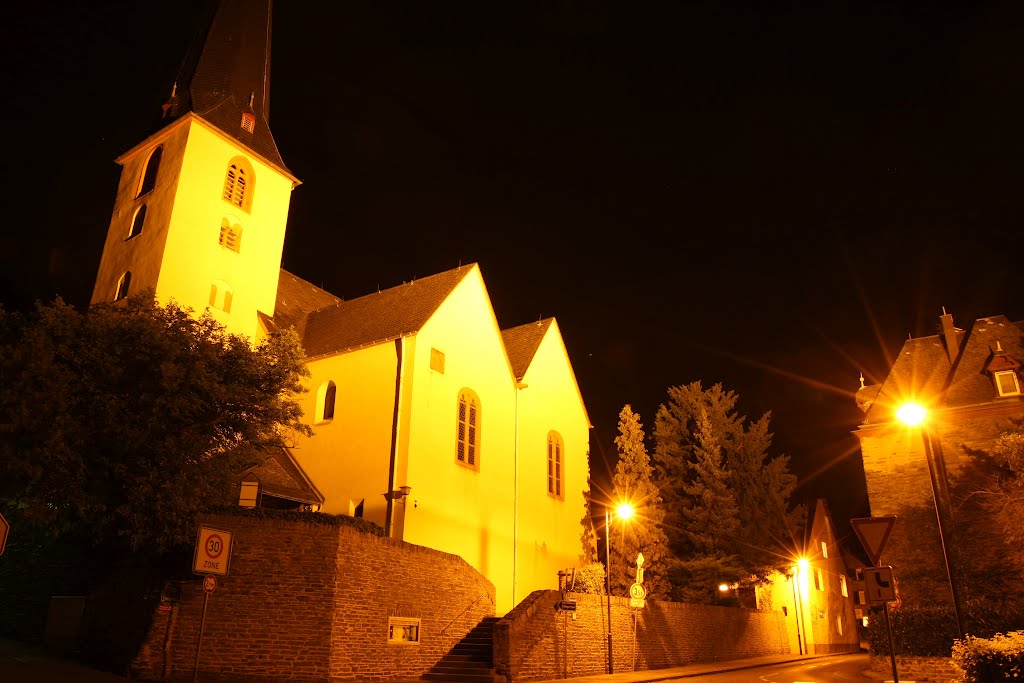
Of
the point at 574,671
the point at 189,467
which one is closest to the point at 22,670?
the point at 189,467

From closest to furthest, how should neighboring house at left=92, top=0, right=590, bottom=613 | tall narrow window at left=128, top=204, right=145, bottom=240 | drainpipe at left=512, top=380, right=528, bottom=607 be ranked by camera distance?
neighboring house at left=92, top=0, right=590, bottom=613 → drainpipe at left=512, top=380, right=528, bottom=607 → tall narrow window at left=128, top=204, right=145, bottom=240

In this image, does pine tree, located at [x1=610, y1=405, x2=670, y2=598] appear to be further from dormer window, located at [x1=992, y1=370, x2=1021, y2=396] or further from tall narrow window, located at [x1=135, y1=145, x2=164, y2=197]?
tall narrow window, located at [x1=135, y1=145, x2=164, y2=197]

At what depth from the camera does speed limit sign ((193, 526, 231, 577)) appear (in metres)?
12.6

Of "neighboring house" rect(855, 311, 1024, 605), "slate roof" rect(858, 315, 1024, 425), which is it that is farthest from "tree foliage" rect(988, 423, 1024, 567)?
"slate roof" rect(858, 315, 1024, 425)

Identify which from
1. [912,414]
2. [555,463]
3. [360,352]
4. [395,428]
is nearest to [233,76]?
[360,352]

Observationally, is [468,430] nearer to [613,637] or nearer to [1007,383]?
[613,637]

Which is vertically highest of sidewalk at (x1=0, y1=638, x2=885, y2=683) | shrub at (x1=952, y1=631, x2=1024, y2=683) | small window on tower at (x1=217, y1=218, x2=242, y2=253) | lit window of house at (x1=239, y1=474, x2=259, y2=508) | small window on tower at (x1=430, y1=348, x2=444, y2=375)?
small window on tower at (x1=217, y1=218, x2=242, y2=253)

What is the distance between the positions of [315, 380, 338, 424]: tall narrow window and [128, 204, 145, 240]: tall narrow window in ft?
32.1

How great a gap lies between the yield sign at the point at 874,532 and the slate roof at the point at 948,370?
79.0ft

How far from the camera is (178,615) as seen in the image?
50.0ft

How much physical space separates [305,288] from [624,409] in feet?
50.9

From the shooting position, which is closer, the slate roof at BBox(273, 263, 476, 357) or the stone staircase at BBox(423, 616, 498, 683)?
the stone staircase at BBox(423, 616, 498, 683)

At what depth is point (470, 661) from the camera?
61.0 feet

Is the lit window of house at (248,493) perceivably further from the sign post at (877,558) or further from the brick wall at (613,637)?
the sign post at (877,558)
